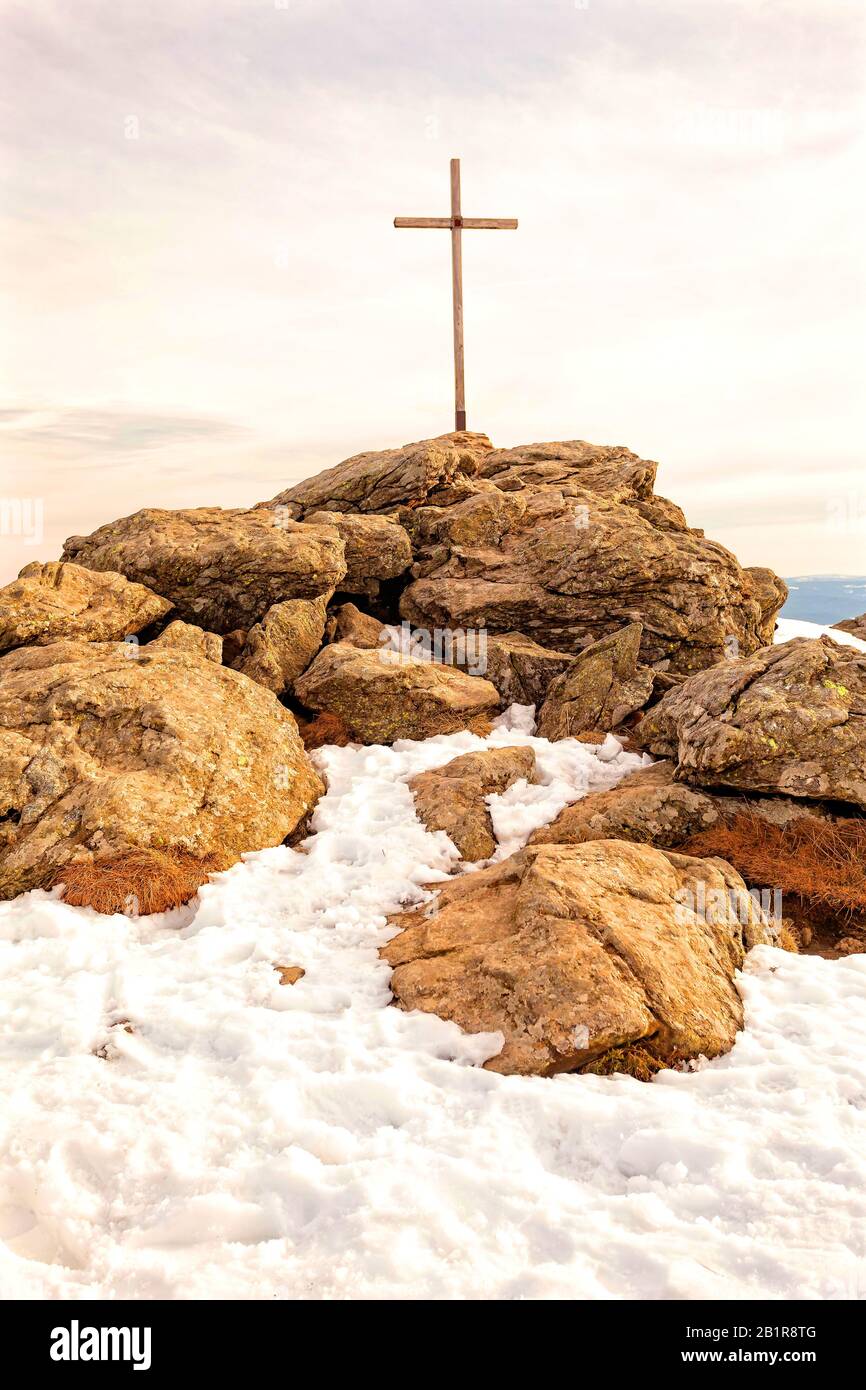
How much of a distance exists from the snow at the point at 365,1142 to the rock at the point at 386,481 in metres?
17.2

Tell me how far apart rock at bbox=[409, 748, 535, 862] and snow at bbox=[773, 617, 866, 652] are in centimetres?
601

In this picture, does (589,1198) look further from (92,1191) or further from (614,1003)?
(92,1191)

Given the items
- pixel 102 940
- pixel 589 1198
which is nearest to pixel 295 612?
pixel 102 940

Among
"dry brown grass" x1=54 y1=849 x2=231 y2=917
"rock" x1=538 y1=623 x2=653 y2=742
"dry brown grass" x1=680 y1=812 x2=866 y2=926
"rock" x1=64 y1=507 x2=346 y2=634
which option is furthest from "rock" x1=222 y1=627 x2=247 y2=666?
"dry brown grass" x1=680 y1=812 x2=866 y2=926

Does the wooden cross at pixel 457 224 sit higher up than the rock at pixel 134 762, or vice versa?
the wooden cross at pixel 457 224

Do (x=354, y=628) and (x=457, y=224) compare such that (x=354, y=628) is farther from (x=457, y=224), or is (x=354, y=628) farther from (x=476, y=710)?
(x=457, y=224)

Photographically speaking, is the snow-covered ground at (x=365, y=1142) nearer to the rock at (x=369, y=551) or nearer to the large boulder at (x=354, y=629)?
the large boulder at (x=354, y=629)

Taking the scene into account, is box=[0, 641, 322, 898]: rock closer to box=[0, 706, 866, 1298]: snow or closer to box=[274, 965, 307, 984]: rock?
box=[0, 706, 866, 1298]: snow

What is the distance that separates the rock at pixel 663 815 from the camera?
1269cm

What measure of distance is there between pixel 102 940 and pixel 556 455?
23738 mm

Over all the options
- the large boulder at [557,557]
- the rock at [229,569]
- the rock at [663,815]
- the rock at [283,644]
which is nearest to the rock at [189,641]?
the rock at [283,644]

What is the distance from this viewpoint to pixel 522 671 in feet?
64.4

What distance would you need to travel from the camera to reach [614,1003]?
7.91 metres

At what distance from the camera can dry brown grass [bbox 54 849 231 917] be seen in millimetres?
10617
